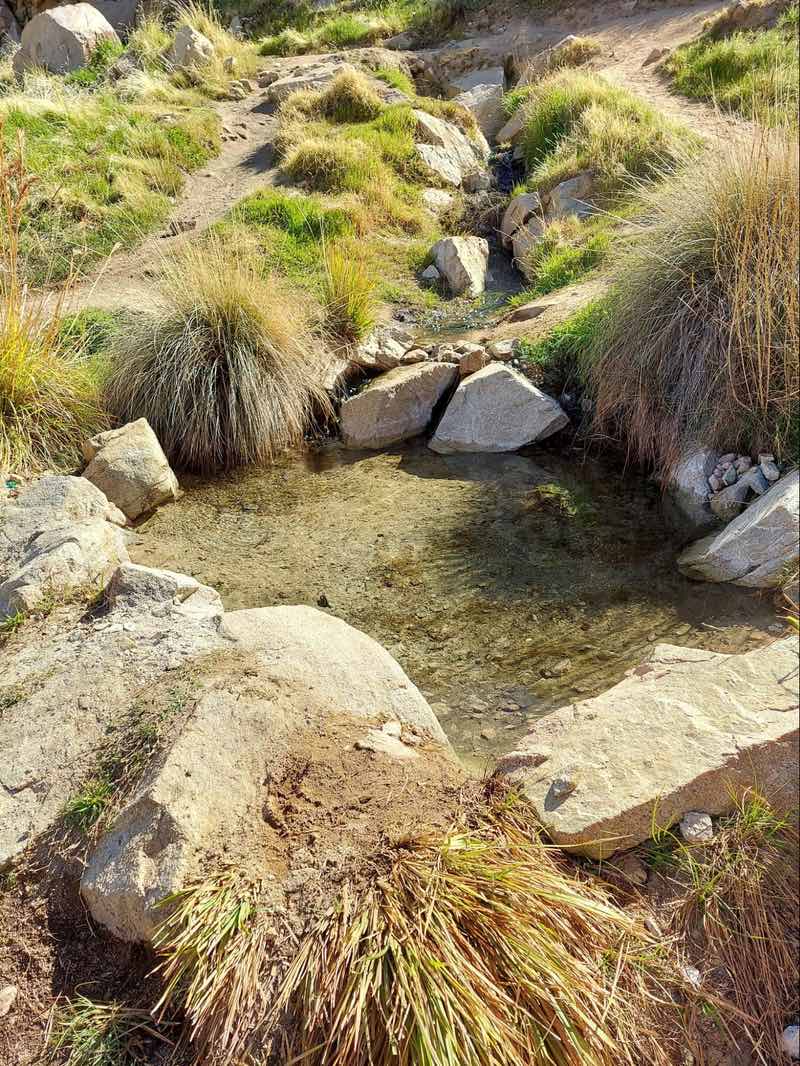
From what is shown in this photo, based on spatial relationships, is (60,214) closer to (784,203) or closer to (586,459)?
(586,459)

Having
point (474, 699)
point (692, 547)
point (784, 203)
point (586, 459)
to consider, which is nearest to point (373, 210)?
point (586, 459)

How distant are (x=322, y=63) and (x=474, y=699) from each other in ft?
46.6

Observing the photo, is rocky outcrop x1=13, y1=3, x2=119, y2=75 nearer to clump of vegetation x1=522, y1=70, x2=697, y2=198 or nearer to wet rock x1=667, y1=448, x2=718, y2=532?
clump of vegetation x1=522, y1=70, x2=697, y2=198

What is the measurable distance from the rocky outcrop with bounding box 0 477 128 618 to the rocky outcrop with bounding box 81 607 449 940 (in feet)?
3.50

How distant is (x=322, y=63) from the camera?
561 inches

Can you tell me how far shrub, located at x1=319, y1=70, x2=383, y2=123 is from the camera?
1177 cm

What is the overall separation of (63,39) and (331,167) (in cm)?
1045

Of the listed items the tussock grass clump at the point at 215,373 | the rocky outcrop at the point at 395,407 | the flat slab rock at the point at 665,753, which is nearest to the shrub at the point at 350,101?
the tussock grass clump at the point at 215,373

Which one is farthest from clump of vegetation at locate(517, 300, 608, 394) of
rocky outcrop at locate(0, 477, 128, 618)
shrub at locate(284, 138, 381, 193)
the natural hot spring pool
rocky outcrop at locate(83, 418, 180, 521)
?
shrub at locate(284, 138, 381, 193)

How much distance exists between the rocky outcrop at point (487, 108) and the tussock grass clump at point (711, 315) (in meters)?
8.60

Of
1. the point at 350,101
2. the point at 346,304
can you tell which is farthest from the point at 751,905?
the point at 350,101

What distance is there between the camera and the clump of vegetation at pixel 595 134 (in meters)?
9.10

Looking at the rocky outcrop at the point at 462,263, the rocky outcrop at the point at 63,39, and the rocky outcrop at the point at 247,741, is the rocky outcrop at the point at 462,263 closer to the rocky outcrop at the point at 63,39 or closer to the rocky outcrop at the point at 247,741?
the rocky outcrop at the point at 247,741

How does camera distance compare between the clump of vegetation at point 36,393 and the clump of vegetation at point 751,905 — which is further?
the clump of vegetation at point 36,393
